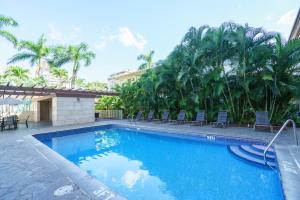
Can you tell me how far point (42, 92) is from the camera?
1509cm

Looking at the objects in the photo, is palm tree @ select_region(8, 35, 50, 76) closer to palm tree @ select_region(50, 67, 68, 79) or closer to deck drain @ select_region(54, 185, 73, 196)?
palm tree @ select_region(50, 67, 68, 79)

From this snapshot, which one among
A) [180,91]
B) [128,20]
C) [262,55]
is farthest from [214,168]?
[128,20]

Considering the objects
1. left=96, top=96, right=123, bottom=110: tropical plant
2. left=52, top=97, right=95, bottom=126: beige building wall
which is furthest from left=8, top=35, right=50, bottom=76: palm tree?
left=52, top=97, right=95, bottom=126: beige building wall

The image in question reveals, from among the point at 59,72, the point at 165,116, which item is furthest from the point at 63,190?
the point at 59,72

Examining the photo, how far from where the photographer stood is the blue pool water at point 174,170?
4.38 m

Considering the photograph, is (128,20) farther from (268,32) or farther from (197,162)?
(197,162)

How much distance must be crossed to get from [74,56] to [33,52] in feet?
14.8

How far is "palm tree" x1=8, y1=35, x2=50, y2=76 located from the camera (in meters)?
22.0

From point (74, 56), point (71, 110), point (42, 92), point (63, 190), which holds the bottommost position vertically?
point (63, 190)

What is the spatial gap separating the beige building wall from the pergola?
35 centimetres

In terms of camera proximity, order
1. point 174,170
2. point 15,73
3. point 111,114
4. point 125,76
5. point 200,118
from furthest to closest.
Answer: point 125,76
point 15,73
point 111,114
point 200,118
point 174,170

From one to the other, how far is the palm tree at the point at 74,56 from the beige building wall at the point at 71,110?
8.20m

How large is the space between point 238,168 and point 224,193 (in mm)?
1879

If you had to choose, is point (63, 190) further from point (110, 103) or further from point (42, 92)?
point (110, 103)
